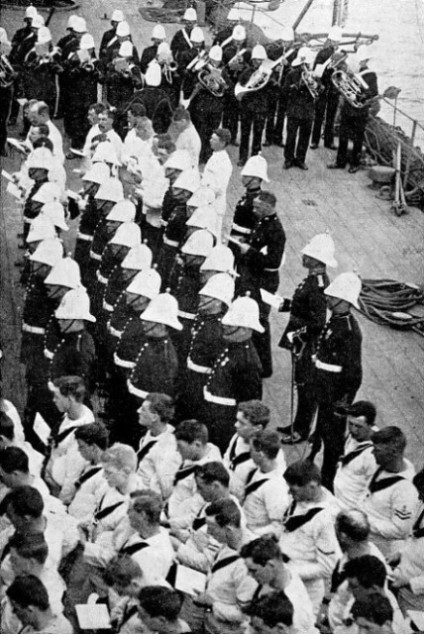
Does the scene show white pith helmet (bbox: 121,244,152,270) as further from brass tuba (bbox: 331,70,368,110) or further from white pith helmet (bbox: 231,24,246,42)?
white pith helmet (bbox: 231,24,246,42)

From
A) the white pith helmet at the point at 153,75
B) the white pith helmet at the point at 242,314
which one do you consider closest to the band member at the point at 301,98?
the white pith helmet at the point at 153,75

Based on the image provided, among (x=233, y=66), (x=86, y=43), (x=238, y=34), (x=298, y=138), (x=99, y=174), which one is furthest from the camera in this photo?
(x=238, y=34)

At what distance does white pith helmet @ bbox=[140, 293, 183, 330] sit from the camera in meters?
7.19

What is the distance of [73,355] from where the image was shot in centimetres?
720

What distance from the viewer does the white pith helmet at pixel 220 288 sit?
761 centimetres

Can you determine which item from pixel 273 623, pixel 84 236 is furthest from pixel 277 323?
pixel 273 623

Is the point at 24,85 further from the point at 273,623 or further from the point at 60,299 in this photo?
the point at 273,623

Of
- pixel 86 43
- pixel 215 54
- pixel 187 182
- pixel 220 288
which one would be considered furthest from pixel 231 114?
pixel 220 288

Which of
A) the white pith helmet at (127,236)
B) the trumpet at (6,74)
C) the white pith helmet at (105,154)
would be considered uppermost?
the white pith helmet at (127,236)

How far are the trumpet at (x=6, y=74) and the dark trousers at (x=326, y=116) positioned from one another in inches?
168

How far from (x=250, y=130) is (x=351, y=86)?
1.54m

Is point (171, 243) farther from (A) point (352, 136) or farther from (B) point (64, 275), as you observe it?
(A) point (352, 136)

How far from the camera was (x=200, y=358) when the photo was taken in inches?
295

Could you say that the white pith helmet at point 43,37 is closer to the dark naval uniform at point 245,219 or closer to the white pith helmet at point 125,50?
the white pith helmet at point 125,50
